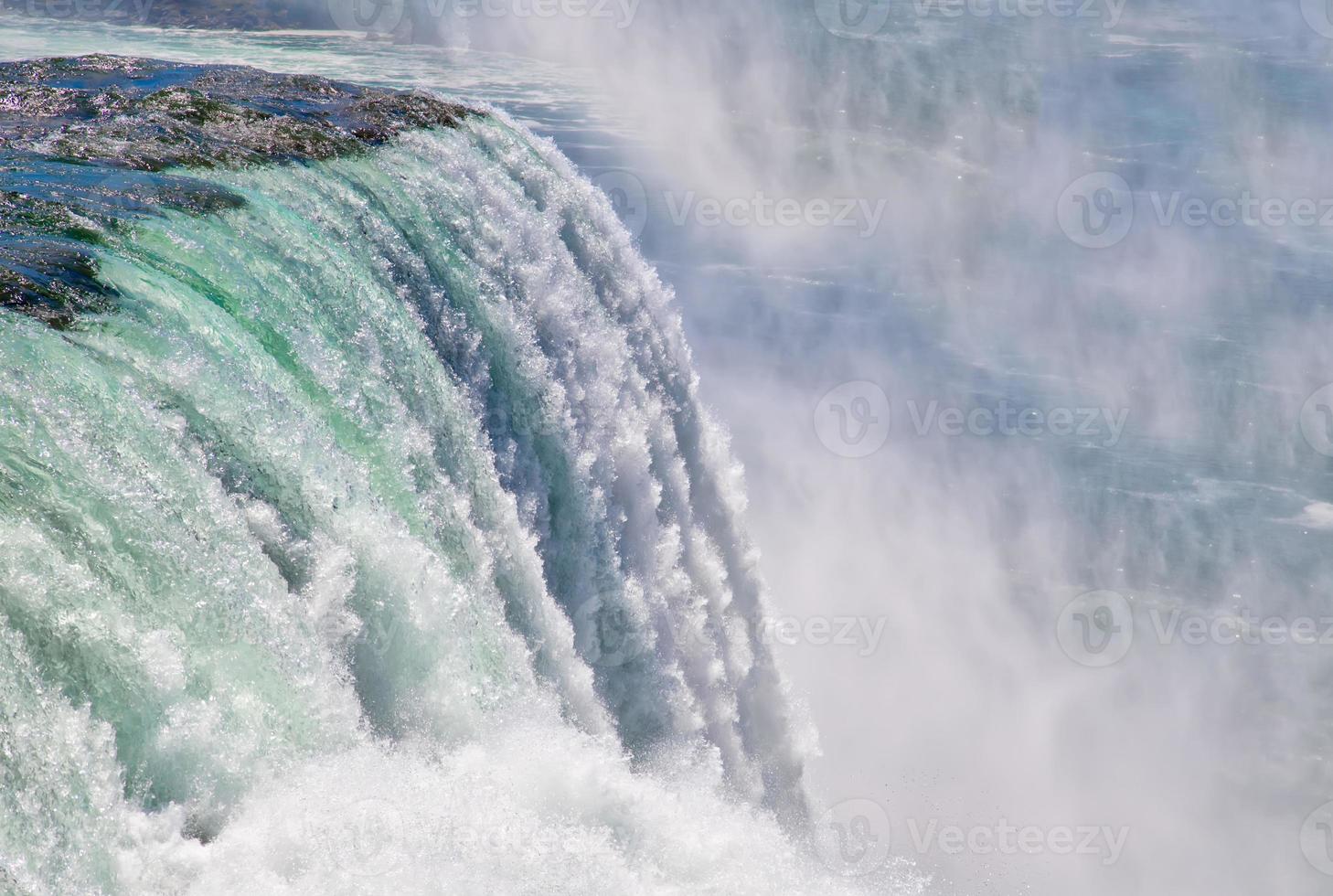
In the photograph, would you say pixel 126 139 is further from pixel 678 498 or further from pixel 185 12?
pixel 185 12

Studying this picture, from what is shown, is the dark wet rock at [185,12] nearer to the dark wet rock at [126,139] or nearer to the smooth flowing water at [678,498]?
the smooth flowing water at [678,498]

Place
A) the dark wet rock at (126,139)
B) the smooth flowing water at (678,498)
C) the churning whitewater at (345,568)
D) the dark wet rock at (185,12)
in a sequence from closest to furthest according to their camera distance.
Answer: the churning whitewater at (345,568), the smooth flowing water at (678,498), the dark wet rock at (126,139), the dark wet rock at (185,12)

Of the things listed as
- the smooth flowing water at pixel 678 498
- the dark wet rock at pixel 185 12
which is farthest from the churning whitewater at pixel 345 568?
the dark wet rock at pixel 185 12

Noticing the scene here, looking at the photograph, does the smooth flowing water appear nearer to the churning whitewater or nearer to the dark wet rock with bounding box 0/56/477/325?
the churning whitewater

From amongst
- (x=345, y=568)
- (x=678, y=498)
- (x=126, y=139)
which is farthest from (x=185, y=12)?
(x=345, y=568)

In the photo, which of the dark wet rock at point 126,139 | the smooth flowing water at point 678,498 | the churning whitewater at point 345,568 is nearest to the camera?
the churning whitewater at point 345,568

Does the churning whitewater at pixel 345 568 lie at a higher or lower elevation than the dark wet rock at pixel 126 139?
lower
